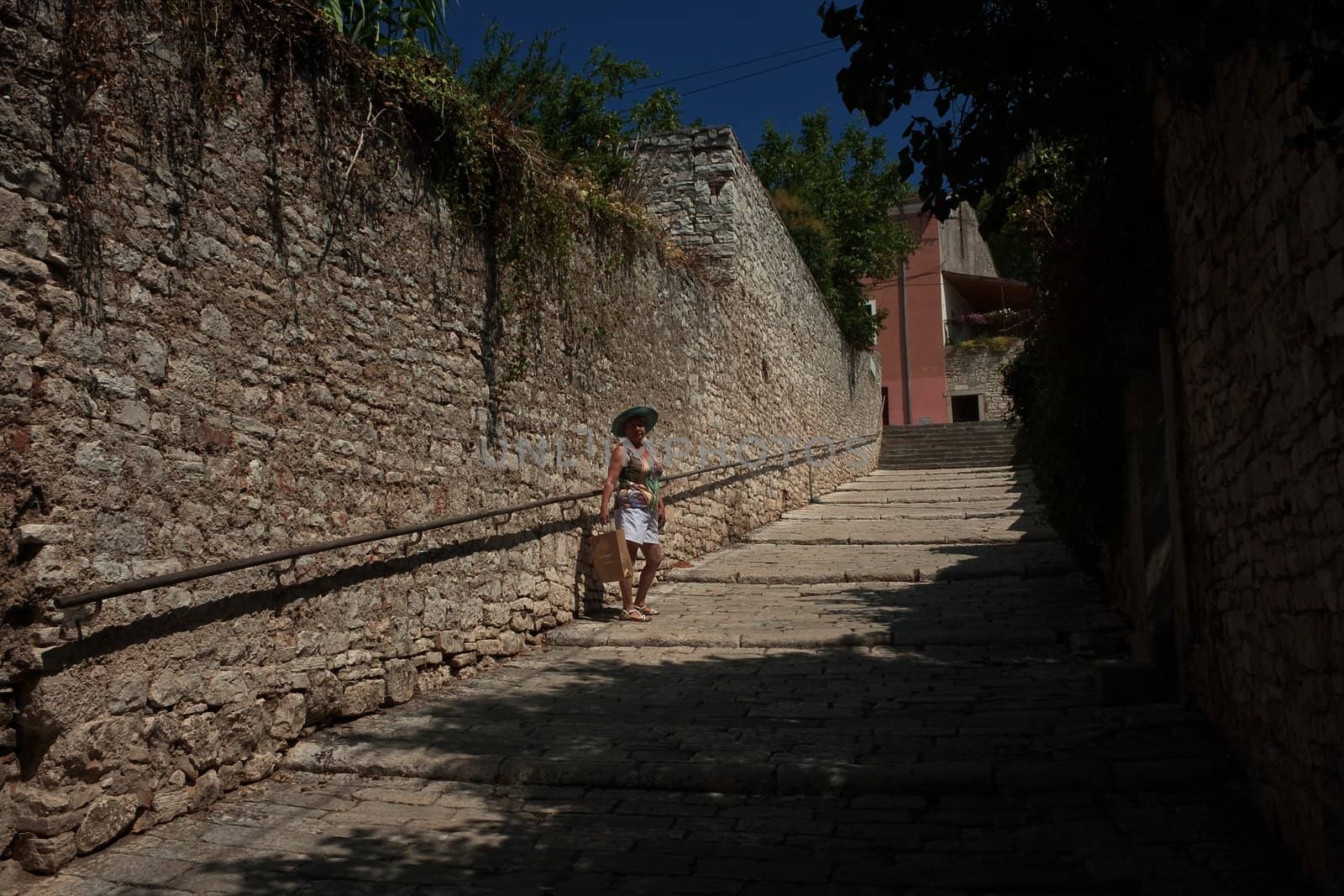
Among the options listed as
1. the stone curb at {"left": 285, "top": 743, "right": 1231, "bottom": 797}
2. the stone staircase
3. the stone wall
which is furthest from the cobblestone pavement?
the stone staircase

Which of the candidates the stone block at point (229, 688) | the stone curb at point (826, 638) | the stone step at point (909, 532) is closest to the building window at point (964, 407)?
the stone step at point (909, 532)

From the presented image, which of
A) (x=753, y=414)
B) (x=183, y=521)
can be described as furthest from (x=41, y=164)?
(x=753, y=414)

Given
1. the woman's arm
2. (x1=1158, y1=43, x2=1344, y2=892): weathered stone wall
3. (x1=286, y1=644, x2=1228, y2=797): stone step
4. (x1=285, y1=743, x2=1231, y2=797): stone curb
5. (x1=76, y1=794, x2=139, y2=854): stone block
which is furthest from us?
the woman's arm

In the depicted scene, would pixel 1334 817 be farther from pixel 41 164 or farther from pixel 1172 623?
pixel 41 164

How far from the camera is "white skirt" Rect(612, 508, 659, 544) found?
8.49 metres

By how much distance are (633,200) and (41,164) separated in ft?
21.8

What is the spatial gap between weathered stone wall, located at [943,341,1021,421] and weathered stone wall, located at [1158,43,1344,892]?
27405 millimetres

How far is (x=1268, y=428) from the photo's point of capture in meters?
3.61

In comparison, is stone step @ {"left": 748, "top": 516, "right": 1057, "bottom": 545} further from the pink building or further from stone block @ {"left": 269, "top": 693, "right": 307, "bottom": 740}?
the pink building

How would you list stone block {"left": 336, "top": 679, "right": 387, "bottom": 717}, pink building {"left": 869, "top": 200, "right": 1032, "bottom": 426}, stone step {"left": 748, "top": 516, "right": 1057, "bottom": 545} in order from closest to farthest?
stone block {"left": 336, "top": 679, "right": 387, "bottom": 717} → stone step {"left": 748, "top": 516, "right": 1057, "bottom": 545} → pink building {"left": 869, "top": 200, "right": 1032, "bottom": 426}

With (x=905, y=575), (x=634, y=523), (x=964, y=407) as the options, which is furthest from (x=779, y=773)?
(x=964, y=407)

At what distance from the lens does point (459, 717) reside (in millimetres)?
5625

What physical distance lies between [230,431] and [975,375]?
29.1 meters

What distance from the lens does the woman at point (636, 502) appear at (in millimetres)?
8367
